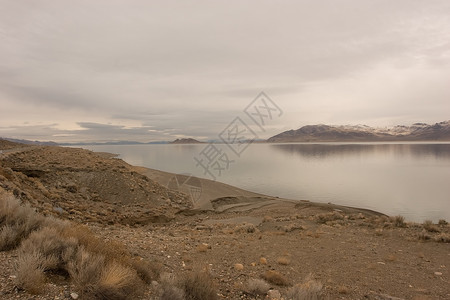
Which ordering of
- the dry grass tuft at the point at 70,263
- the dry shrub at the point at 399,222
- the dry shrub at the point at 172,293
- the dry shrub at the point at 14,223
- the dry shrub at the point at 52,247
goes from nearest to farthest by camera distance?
the dry grass tuft at the point at 70,263 < the dry shrub at the point at 172,293 < the dry shrub at the point at 52,247 < the dry shrub at the point at 14,223 < the dry shrub at the point at 399,222

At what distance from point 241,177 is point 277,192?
9.00 meters

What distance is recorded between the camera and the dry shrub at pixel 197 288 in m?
3.84

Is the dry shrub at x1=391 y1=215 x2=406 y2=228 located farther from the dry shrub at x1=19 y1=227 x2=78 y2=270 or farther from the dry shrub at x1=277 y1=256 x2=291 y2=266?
the dry shrub at x1=19 y1=227 x2=78 y2=270

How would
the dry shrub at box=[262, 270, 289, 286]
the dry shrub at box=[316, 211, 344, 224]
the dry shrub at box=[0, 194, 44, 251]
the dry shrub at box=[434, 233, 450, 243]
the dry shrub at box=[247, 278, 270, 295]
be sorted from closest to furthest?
1. the dry shrub at box=[0, 194, 44, 251]
2. the dry shrub at box=[247, 278, 270, 295]
3. the dry shrub at box=[262, 270, 289, 286]
4. the dry shrub at box=[434, 233, 450, 243]
5. the dry shrub at box=[316, 211, 344, 224]

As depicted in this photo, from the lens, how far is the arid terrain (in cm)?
443

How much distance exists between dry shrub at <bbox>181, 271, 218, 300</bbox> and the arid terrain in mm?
31

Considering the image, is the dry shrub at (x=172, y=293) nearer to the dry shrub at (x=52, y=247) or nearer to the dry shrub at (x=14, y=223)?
the dry shrub at (x=52, y=247)

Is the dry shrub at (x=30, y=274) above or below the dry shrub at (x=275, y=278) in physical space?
above

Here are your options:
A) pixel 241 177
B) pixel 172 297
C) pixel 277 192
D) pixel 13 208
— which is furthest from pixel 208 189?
pixel 172 297

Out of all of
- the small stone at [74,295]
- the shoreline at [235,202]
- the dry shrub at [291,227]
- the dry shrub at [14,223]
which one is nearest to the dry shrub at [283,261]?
the dry shrub at [291,227]

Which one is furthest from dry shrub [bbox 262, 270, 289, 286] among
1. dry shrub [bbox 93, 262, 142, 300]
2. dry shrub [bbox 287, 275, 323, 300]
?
dry shrub [bbox 93, 262, 142, 300]

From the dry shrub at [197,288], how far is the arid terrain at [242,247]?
0.03 m

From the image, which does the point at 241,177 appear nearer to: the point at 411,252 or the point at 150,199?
the point at 150,199

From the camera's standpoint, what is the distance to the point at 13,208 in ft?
17.4
